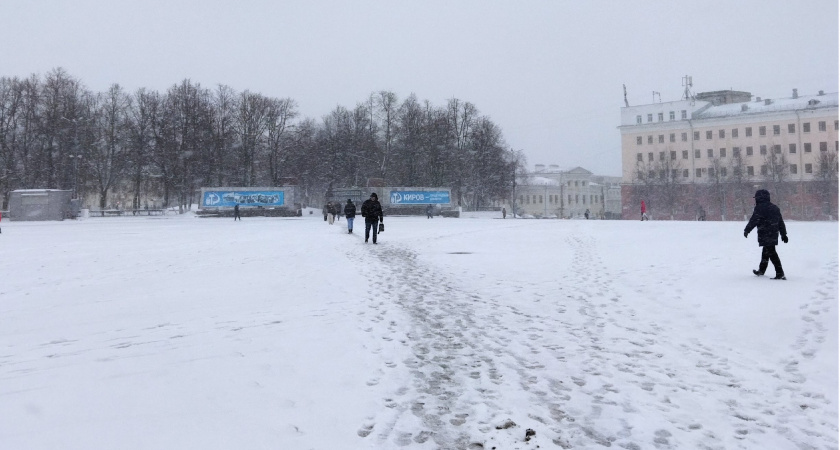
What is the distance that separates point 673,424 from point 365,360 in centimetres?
270

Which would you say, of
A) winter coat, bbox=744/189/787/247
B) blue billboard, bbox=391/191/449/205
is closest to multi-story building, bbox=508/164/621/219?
blue billboard, bbox=391/191/449/205

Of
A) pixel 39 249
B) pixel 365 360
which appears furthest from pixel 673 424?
pixel 39 249

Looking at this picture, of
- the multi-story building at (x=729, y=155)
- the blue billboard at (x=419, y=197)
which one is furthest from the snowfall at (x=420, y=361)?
the multi-story building at (x=729, y=155)

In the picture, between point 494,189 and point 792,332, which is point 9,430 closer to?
point 792,332

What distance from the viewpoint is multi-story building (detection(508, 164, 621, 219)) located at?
11288 centimetres

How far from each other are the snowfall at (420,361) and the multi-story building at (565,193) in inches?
3894

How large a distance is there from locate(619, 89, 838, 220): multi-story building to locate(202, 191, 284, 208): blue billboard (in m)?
49.1

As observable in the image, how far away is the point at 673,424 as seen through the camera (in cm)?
393

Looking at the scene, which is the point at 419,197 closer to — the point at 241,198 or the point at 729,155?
the point at 241,198

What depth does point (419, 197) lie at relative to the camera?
59531mm

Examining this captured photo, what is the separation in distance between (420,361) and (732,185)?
80.0m

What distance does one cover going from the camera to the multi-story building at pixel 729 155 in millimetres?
71500

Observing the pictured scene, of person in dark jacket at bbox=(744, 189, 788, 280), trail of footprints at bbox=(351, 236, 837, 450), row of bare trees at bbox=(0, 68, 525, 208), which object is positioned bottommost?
trail of footprints at bbox=(351, 236, 837, 450)

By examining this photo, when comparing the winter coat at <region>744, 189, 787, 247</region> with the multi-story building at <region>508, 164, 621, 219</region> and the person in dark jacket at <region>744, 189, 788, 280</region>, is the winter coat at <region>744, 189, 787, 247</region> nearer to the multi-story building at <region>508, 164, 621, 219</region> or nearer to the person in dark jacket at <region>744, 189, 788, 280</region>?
the person in dark jacket at <region>744, 189, 788, 280</region>
